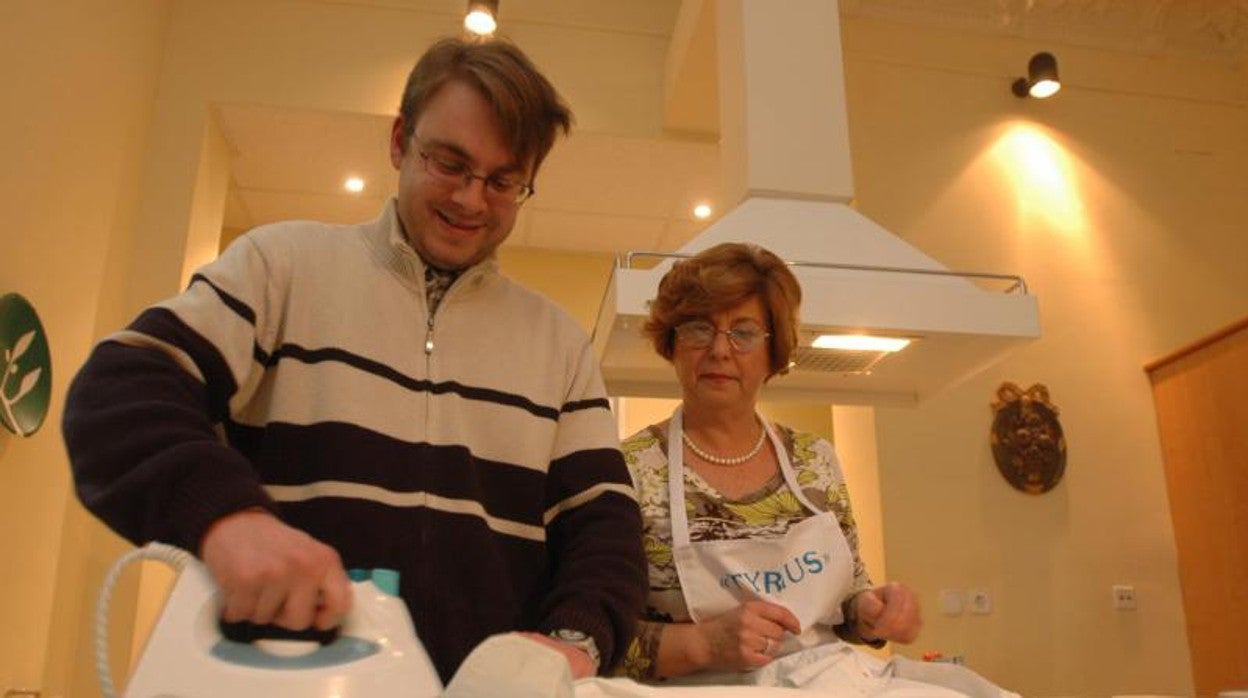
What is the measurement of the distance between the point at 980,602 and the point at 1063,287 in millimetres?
1128

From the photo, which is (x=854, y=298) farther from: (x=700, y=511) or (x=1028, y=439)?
(x=1028, y=439)

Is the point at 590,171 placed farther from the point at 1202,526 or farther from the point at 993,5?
the point at 1202,526

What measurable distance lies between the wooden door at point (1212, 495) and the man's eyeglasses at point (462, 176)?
255 centimetres

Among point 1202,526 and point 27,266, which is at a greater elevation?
point 27,266

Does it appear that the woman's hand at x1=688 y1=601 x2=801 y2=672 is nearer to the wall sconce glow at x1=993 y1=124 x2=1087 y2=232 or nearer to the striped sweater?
the striped sweater

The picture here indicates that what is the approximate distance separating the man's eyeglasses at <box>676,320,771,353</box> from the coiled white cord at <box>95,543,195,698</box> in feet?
2.72

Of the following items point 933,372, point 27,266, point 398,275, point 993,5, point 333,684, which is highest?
point 993,5

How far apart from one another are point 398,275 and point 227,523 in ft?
1.30

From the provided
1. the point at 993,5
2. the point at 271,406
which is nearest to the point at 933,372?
the point at 271,406

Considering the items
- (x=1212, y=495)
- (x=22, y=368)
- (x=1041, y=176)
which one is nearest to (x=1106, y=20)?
(x=1041, y=176)

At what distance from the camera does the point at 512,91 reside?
85 centimetres

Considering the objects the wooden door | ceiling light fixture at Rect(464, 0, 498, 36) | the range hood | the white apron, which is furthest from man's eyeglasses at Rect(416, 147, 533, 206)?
the wooden door

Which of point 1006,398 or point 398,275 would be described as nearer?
point 398,275

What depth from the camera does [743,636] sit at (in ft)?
3.35
